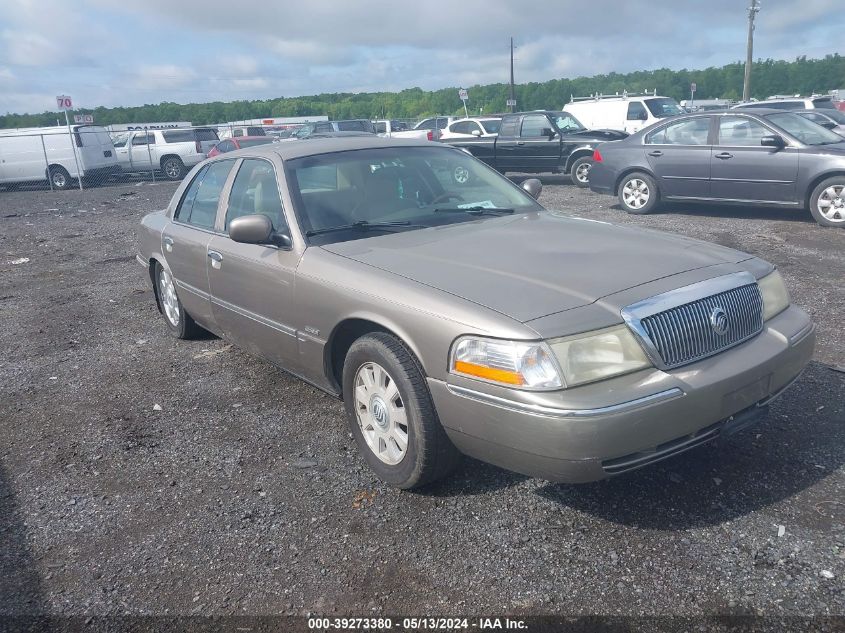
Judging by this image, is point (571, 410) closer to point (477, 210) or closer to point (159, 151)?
point (477, 210)

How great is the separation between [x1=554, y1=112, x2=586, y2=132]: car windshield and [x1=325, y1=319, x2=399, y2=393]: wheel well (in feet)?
45.4

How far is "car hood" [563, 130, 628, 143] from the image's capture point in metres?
15.9

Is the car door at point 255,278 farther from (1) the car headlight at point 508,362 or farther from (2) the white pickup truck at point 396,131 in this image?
(2) the white pickup truck at point 396,131

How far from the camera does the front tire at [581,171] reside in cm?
1578

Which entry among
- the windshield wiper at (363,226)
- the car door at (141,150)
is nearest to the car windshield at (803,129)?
the windshield wiper at (363,226)

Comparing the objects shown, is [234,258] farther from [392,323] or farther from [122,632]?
[122,632]

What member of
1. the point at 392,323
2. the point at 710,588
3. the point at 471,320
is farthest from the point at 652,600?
the point at 392,323

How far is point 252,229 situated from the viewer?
3840 mm

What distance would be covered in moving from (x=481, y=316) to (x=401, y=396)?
0.58 meters

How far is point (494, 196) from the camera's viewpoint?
466 cm

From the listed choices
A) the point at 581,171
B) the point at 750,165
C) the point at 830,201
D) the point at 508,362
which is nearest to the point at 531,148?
the point at 581,171

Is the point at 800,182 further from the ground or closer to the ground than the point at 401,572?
further from the ground

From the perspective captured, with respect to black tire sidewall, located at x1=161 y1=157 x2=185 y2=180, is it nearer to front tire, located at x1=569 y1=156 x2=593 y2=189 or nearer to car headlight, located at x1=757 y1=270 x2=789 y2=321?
front tire, located at x1=569 y1=156 x2=593 y2=189

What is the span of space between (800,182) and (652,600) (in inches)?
343
